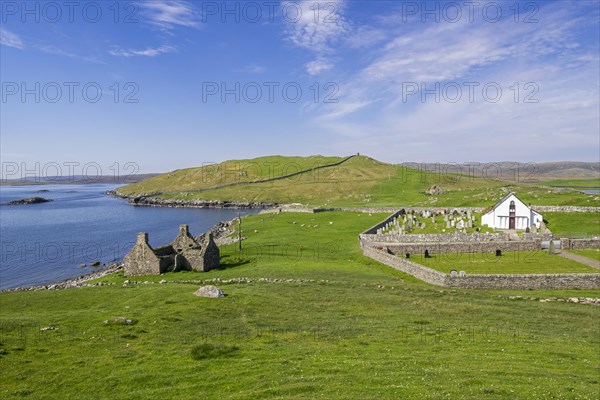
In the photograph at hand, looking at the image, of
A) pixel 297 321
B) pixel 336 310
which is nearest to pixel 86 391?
pixel 297 321

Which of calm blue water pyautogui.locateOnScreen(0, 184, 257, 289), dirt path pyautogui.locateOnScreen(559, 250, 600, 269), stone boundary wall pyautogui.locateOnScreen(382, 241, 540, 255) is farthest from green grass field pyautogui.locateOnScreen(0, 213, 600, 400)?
calm blue water pyautogui.locateOnScreen(0, 184, 257, 289)

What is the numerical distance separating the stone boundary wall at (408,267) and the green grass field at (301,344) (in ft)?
5.92

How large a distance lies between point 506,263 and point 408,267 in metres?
12.0

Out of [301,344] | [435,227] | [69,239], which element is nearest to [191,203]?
[69,239]

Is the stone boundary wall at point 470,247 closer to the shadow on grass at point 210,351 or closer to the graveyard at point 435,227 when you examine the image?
the graveyard at point 435,227

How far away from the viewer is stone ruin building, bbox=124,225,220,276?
4462 cm

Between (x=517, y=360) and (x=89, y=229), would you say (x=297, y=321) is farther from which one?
(x=89, y=229)

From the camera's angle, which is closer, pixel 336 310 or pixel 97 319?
pixel 97 319

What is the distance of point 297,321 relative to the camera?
2530 cm

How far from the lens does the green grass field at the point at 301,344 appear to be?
15867 mm

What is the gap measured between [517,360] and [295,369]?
35.2ft

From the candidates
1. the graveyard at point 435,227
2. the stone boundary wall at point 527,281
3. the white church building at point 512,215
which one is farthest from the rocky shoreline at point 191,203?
the stone boundary wall at point 527,281

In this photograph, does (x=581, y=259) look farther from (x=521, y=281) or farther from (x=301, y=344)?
(x=301, y=344)

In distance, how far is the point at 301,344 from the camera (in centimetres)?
2111
